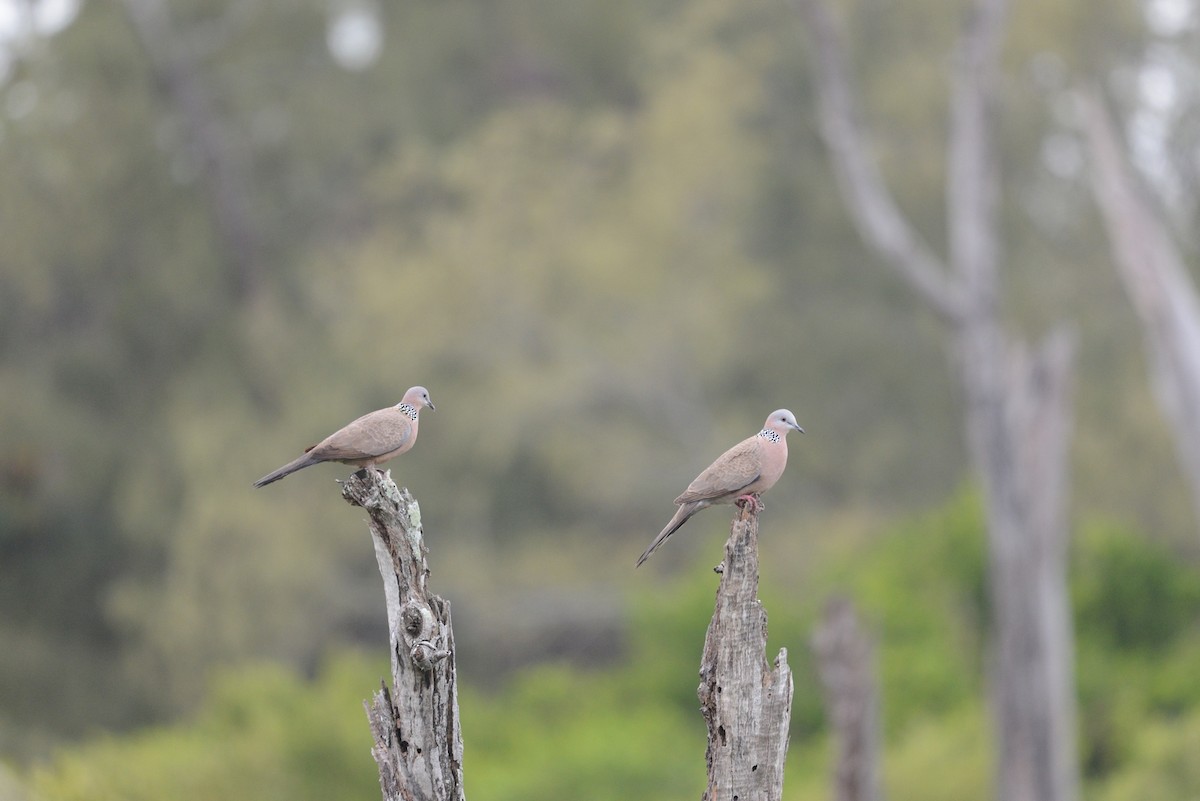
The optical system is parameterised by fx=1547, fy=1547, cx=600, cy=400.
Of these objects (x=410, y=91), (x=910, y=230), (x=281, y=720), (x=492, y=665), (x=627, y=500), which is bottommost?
(x=281, y=720)

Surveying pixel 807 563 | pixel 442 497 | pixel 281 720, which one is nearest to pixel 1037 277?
pixel 807 563

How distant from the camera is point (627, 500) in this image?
23547 millimetres

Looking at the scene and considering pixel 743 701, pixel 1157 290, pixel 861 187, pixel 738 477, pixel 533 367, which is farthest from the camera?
pixel 533 367

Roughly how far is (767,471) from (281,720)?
10.2 metres

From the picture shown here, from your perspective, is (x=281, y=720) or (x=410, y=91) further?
(x=410, y=91)

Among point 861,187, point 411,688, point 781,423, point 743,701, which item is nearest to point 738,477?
point 781,423

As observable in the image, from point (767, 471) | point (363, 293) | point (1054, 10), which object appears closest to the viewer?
point (767, 471)

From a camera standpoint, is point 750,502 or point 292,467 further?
point 750,502

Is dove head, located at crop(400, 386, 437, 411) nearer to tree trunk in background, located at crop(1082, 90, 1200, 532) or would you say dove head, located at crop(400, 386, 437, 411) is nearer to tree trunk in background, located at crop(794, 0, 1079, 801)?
tree trunk in background, located at crop(794, 0, 1079, 801)

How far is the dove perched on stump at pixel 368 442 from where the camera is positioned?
409 cm

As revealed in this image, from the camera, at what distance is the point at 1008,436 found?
1347 cm

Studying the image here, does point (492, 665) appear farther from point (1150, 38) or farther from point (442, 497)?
point (1150, 38)

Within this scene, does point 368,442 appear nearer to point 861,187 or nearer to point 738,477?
point 738,477

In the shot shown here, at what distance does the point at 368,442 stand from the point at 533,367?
18482 mm
